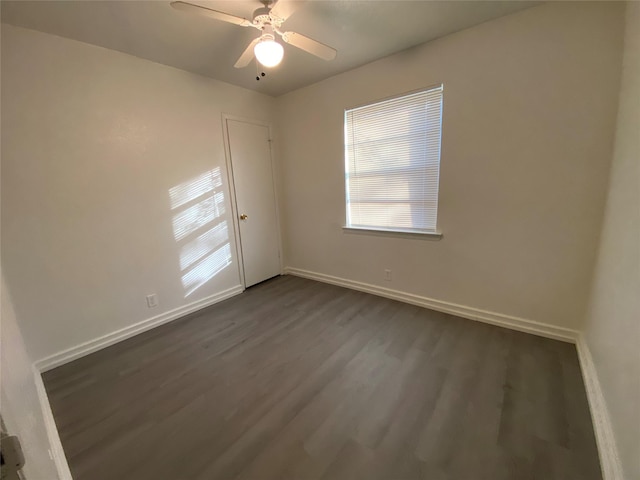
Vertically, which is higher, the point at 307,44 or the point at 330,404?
the point at 307,44

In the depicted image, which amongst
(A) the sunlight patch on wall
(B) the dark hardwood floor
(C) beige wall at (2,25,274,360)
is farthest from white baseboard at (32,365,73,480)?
(A) the sunlight patch on wall

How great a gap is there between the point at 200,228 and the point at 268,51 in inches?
77.3

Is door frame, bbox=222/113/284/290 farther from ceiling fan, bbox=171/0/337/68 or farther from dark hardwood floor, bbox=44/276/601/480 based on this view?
ceiling fan, bbox=171/0/337/68

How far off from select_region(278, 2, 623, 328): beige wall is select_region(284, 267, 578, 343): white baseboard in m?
0.05

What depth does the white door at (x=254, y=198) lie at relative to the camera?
10.9 ft

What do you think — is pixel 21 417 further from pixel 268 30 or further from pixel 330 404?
pixel 268 30

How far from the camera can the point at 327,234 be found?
3.54 metres

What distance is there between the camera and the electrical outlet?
2643 millimetres

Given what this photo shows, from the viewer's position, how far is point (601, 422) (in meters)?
1.35

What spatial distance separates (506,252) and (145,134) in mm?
3527

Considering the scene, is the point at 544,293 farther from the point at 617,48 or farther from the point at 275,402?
the point at 275,402

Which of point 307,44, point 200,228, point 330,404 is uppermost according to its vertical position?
point 307,44

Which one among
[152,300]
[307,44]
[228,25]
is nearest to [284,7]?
[307,44]

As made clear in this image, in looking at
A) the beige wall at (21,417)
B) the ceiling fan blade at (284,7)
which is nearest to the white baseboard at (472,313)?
the ceiling fan blade at (284,7)
